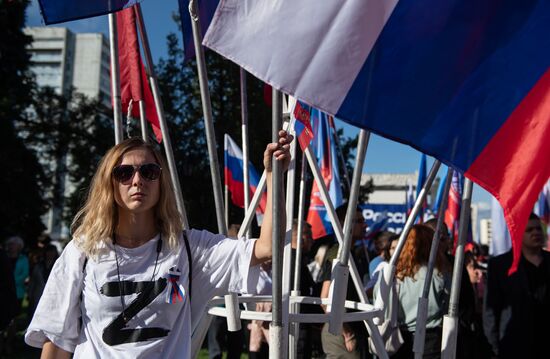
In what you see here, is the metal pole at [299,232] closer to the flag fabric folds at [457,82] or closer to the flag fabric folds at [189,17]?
the flag fabric folds at [189,17]

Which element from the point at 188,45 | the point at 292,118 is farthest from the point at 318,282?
the point at 292,118

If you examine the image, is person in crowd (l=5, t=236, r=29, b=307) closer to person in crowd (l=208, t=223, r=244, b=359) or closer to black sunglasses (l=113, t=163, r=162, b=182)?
person in crowd (l=208, t=223, r=244, b=359)

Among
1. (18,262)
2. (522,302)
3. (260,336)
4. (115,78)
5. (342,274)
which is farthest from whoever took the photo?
(18,262)

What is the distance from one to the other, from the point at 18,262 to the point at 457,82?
10.2 m

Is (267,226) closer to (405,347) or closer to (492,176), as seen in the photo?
(492,176)

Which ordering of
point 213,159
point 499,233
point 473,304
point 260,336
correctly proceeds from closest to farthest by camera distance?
point 213,159 → point 473,304 → point 260,336 → point 499,233

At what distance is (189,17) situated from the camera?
398cm

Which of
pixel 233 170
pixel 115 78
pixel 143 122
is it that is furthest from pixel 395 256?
pixel 233 170

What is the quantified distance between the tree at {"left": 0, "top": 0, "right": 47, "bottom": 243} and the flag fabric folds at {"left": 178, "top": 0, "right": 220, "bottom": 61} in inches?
792

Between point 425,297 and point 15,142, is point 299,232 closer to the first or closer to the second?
point 425,297

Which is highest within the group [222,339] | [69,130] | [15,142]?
[69,130]

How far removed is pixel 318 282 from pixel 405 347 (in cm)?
172

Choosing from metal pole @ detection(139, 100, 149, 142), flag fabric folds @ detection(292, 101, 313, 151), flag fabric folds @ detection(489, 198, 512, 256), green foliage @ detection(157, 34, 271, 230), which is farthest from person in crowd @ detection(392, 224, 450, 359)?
green foliage @ detection(157, 34, 271, 230)

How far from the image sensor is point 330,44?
2279 millimetres
